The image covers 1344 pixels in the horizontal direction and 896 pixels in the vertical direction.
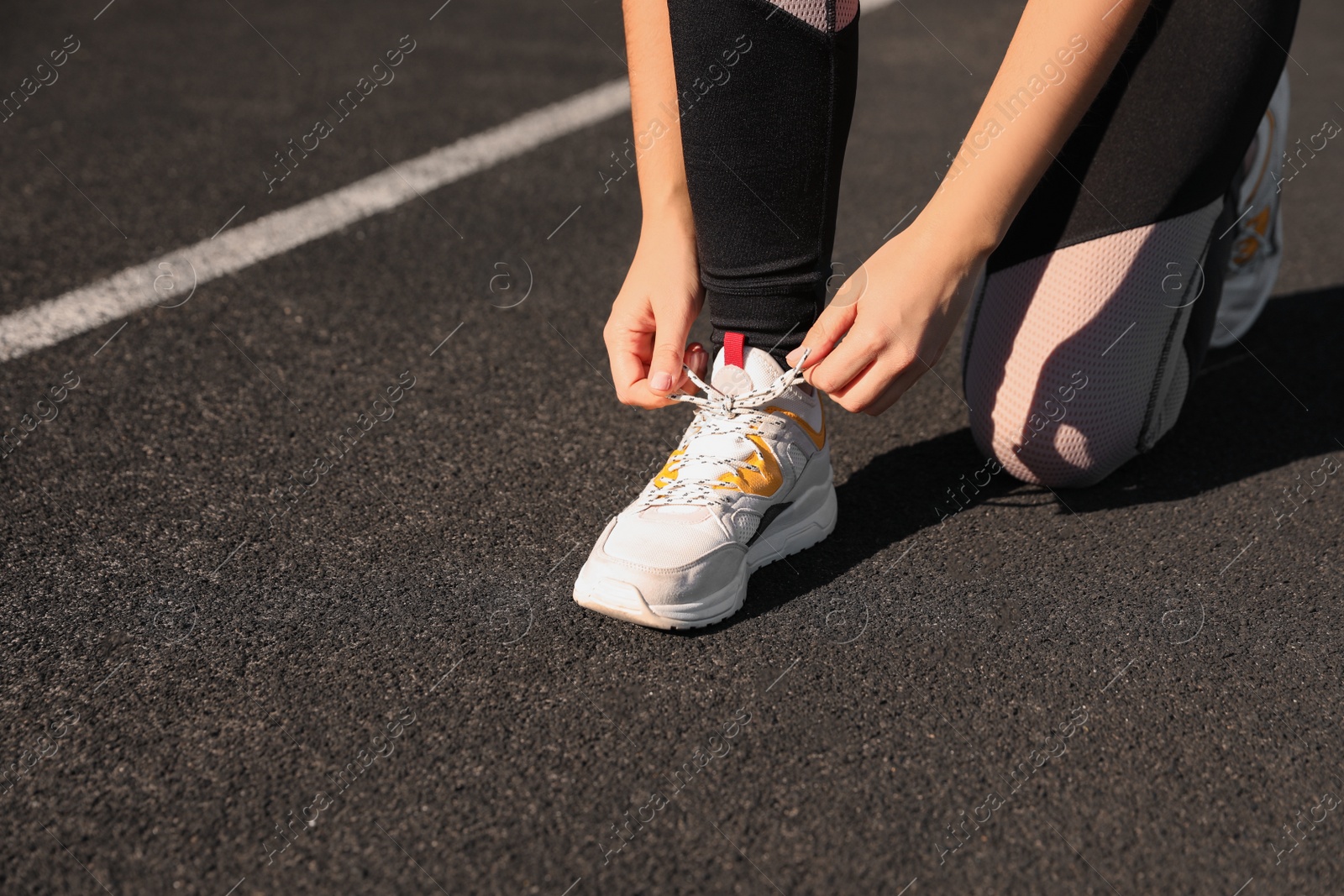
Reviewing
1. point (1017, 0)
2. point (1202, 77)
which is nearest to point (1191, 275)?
point (1202, 77)

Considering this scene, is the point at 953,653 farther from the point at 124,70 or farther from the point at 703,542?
the point at 124,70

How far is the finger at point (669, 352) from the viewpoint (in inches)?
57.6

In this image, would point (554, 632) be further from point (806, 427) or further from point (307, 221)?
point (307, 221)

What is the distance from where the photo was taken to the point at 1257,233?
2.29 m

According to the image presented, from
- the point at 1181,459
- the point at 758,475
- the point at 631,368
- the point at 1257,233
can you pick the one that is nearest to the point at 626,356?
the point at 631,368

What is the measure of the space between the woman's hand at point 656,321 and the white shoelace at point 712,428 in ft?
0.20

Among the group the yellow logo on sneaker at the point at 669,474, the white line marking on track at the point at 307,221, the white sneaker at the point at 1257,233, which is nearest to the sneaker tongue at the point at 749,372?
the yellow logo on sneaker at the point at 669,474

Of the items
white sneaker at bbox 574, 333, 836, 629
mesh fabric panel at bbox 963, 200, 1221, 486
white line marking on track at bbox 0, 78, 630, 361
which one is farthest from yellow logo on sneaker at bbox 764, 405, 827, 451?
white line marking on track at bbox 0, 78, 630, 361

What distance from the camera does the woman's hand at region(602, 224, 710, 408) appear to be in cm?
149

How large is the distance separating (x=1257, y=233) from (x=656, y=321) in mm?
1523

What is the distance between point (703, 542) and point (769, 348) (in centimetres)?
35

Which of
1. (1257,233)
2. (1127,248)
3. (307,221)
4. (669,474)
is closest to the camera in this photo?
(669,474)

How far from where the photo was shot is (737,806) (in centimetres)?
121

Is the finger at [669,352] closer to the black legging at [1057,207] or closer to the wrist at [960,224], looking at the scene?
the black legging at [1057,207]
